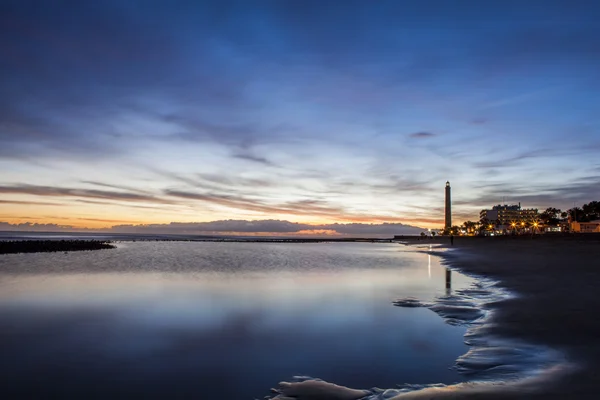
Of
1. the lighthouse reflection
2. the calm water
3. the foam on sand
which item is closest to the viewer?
the foam on sand

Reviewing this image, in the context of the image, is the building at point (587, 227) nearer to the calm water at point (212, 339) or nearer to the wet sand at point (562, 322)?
the wet sand at point (562, 322)

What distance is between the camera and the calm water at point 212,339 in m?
8.12

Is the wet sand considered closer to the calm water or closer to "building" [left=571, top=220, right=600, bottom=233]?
the calm water

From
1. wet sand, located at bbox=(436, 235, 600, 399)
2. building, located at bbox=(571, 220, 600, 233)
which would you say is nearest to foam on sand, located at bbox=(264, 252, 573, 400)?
wet sand, located at bbox=(436, 235, 600, 399)

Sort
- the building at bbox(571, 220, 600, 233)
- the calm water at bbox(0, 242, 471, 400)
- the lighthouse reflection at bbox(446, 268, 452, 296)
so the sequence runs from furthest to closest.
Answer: the building at bbox(571, 220, 600, 233) < the lighthouse reflection at bbox(446, 268, 452, 296) < the calm water at bbox(0, 242, 471, 400)

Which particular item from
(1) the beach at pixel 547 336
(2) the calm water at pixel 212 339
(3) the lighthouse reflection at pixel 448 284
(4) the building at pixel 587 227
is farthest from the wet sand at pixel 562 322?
(4) the building at pixel 587 227

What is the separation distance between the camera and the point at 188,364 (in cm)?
919

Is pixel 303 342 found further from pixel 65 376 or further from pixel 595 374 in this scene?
pixel 595 374

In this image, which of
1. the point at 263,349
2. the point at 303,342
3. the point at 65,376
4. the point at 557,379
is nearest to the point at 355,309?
the point at 303,342

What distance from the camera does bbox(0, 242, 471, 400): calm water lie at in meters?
8.12

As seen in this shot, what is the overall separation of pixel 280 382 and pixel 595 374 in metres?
5.61

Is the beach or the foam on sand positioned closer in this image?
the beach

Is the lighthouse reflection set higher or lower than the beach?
lower

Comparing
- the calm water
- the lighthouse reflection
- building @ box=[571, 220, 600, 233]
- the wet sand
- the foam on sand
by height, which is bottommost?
the calm water
